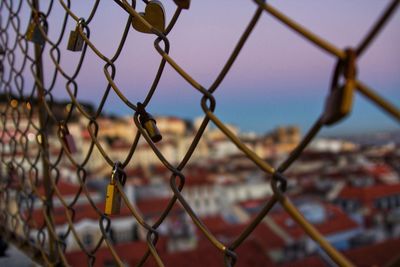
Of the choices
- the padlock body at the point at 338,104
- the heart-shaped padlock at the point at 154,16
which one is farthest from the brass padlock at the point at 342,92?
the heart-shaped padlock at the point at 154,16

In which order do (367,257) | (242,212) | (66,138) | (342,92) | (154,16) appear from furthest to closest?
(242,212), (367,257), (66,138), (154,16), (342,92)

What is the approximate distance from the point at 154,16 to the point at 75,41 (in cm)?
12

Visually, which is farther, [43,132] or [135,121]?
[43,132]

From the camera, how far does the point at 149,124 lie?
0.93ft

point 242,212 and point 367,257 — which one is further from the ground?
point 242,212

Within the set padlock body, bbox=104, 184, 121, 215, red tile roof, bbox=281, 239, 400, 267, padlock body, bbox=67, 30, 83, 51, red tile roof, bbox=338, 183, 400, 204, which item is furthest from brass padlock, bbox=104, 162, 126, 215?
red tile roof, bbox=338, 183, 400, 204

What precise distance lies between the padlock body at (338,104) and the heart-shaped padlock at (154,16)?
0.14m

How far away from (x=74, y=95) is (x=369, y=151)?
2501 cm

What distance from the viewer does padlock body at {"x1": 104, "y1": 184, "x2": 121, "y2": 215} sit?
33cm

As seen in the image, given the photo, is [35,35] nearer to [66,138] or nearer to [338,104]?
[66,138]

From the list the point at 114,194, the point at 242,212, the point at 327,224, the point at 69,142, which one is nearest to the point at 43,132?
the point at 69,142

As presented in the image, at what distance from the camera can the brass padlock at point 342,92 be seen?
0.14m

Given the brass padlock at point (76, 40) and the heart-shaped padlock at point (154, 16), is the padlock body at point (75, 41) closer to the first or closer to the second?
the brass padlock at point (76, 40)

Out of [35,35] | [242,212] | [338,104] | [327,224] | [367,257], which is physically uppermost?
[242,212]
